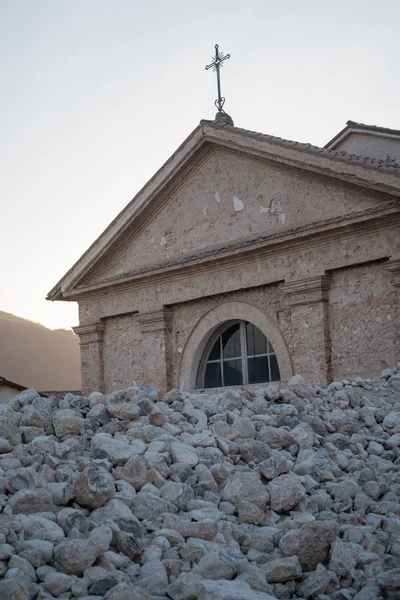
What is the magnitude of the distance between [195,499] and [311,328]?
5666 millimetres

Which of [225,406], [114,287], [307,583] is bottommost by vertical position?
[307,583]

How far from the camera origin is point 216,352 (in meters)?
11.7

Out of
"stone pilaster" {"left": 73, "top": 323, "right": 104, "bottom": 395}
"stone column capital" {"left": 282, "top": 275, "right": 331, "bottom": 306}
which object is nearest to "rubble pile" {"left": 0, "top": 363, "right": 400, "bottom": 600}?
"stone column capital" {"left": 282, "top": 275, "right": 331, "bottom": 306}

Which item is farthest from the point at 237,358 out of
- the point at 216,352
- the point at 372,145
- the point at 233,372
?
the point at 372,145

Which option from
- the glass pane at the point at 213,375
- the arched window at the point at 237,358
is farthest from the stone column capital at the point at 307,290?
the glass pane at the point at 213,375

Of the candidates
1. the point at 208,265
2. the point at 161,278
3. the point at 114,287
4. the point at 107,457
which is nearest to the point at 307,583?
the point at 107,457

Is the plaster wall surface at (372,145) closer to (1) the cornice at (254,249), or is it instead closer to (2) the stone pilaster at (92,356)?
(1) the cornice at (254,249)

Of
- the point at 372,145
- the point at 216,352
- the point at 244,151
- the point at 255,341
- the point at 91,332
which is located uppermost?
the point at 372,145

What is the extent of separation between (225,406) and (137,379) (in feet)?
20.4

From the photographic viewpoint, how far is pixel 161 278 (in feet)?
39.1

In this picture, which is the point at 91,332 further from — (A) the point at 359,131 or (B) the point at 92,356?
(A) the point at 359,131

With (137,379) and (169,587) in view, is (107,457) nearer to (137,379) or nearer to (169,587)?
(169,587)

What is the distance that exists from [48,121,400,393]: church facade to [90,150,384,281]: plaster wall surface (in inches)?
0.8

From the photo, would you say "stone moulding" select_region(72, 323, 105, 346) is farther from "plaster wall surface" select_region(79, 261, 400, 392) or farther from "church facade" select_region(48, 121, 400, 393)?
"plaster wall surface" select_region(79, 261, 400, 392)
